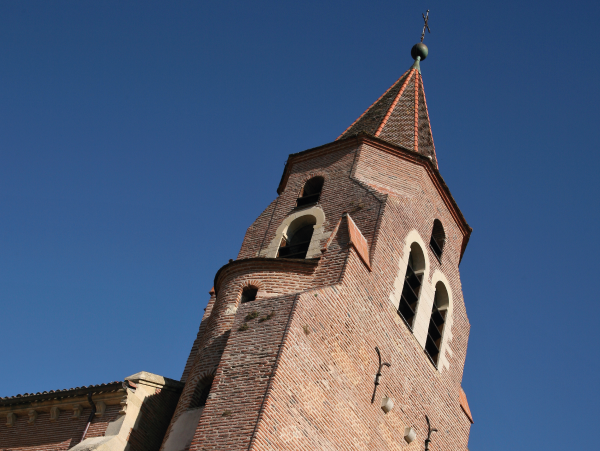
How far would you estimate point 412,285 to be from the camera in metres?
18.6

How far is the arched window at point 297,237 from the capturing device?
17922 millimetres

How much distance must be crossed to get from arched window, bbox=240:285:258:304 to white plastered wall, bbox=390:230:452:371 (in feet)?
10.4

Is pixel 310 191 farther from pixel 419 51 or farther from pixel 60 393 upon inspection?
pixel 419 51

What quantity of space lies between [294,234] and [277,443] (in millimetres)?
7227

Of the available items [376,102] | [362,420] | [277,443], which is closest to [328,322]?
[362,420]

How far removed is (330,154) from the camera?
20625mm

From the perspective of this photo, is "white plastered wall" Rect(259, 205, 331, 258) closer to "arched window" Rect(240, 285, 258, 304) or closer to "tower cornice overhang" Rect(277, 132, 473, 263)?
"arched window" Rect(240, 285, 258, 304)

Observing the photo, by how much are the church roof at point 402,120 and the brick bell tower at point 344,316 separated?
7 centimetres

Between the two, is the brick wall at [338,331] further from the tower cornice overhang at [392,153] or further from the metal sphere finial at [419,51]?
the metal sphere finial at [419,51]

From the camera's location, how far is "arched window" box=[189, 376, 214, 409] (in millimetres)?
14281

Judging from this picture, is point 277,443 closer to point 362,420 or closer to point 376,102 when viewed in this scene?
point 362,420

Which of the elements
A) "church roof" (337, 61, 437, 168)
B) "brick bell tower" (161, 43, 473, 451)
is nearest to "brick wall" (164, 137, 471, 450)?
"brick bell tower" (161, 43, 473, 451)

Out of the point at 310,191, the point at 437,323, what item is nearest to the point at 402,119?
the point at 310,191

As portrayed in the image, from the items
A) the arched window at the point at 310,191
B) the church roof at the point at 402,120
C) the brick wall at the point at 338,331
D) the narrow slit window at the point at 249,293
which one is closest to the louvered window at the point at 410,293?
the brick wall at the point at 338,331
